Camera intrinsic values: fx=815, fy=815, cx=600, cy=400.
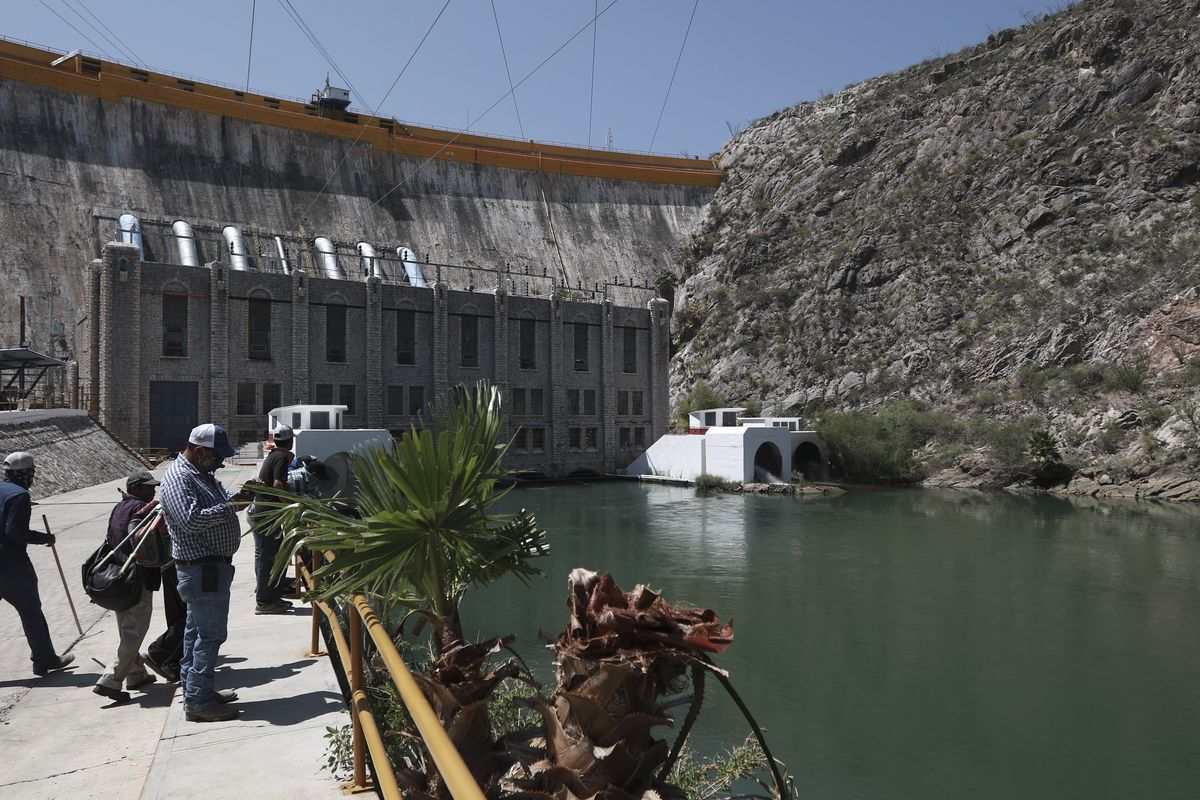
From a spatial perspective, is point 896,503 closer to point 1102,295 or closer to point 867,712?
point 1102,295

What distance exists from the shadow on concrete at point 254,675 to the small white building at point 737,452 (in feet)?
126

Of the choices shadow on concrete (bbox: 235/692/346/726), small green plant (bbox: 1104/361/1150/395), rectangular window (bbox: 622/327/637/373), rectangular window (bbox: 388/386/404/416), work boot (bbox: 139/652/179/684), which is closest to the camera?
shadow on concrete (bbox: 235/692/346/726)

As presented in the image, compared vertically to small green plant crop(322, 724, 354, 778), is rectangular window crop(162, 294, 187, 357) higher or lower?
higher

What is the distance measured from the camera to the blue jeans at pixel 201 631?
5781 millimetres

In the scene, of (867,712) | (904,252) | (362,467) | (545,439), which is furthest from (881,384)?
(362,467)

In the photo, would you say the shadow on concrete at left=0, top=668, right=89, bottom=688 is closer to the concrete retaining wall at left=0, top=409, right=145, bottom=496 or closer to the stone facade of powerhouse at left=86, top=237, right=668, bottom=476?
the concrete retaining wall at left=0, top=409, right=145, bottom=496

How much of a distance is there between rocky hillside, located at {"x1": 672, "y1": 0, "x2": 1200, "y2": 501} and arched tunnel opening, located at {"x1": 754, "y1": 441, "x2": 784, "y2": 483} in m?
10.4

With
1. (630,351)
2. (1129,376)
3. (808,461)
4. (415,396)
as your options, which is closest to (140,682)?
(415,396)

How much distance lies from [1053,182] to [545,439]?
4025cm

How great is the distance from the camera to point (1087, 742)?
34.6 ft

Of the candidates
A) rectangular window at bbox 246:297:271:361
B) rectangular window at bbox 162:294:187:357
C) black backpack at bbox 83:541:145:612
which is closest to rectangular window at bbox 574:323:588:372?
rectangular window at bbox 246:297:271:361

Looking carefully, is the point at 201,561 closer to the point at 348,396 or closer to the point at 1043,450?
the point at 348,396

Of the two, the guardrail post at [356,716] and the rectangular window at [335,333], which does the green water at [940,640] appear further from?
the rectangular window at [335,333]

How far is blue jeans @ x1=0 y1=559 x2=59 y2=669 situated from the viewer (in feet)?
23.8
